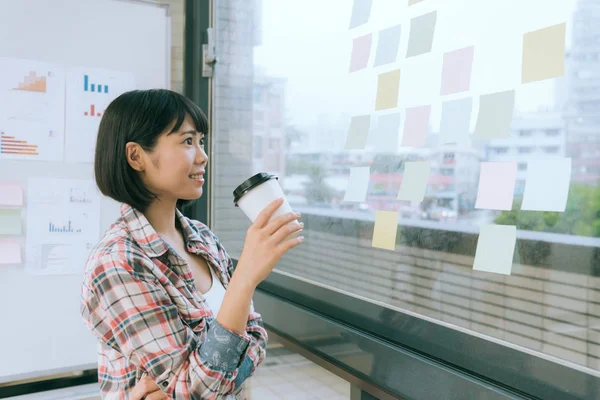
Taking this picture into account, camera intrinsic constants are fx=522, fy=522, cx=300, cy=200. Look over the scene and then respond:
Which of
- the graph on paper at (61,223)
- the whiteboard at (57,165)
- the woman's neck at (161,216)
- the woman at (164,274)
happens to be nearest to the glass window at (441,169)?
the woman at (164,274)

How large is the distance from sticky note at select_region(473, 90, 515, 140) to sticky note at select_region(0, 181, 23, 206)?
1.70 meters

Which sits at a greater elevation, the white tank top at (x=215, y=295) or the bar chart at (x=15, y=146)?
the bar chart at (x=15, y=146)

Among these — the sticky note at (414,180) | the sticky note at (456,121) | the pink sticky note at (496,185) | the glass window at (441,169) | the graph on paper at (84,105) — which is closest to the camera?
the glass window at (441,169)

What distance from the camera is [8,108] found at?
1991 mm

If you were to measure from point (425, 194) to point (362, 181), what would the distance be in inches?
10.0

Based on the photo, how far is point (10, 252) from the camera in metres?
1.98

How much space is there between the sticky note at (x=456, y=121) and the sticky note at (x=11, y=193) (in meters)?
1.62

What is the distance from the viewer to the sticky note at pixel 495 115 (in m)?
1.01

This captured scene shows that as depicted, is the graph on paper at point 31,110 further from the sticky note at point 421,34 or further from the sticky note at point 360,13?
the sticky note at point 421,34

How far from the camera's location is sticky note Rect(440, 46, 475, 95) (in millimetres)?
1104

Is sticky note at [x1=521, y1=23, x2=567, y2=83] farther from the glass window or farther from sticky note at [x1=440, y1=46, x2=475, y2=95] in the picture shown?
sticky note at [x1=440, y1=46, x2=475, y2=95]

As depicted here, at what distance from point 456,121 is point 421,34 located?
0.80ft

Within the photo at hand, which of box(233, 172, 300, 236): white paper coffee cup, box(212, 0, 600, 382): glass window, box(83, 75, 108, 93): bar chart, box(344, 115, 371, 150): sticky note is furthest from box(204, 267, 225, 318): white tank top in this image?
box(83, 75, 108, 93): bar chart

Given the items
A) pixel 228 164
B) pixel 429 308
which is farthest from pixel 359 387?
pixel 228 164
